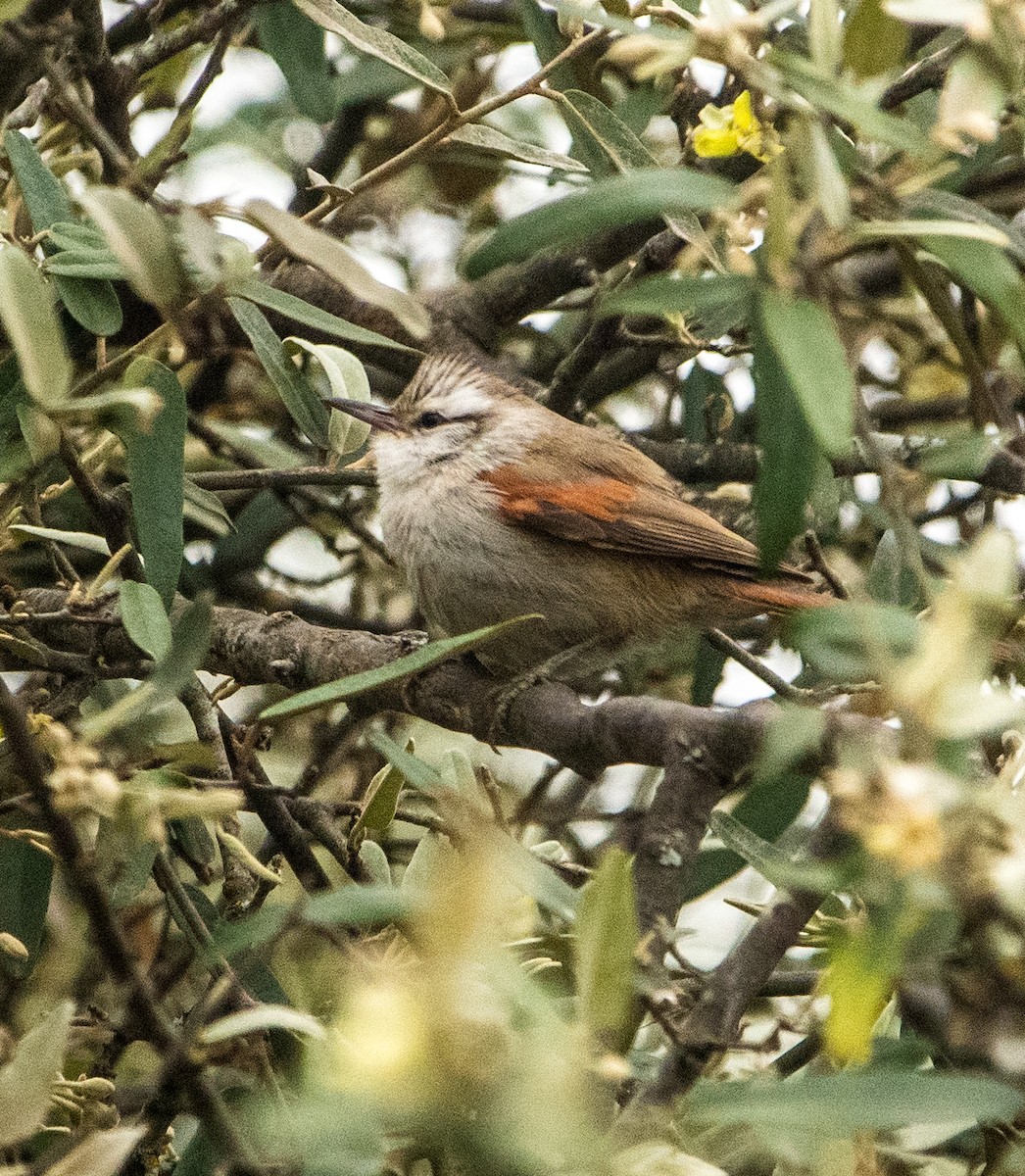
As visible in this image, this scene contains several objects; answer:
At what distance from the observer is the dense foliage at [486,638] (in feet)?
5.45

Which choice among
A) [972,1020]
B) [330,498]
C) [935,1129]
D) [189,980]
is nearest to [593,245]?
[330,498]

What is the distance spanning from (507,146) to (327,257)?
129 cm

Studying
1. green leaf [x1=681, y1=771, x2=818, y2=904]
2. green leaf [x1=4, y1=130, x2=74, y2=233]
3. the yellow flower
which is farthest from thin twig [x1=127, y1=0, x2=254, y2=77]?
green leaf [x1=681, y1=771, x2=818, y2=904]

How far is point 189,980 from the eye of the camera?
3488 millimetres

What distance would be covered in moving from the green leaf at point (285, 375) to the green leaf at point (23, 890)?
3.40 ft

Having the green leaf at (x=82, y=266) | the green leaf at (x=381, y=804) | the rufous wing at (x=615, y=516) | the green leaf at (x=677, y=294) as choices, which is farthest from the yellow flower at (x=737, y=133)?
the rufous wing at (x=615, y=516)

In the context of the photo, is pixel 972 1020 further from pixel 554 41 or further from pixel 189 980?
pixel 554 41

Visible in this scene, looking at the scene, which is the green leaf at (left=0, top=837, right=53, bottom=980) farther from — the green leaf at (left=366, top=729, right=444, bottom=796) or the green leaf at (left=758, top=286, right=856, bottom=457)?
the green leaf at (left=758, top=286, right=856, bottom=457)

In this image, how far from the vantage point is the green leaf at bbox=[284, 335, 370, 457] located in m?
3.22

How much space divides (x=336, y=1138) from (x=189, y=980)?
Answer: 2050 millimetres

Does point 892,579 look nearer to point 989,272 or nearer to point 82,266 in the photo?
point 989,272

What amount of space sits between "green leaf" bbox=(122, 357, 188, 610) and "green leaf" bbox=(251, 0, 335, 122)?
4.23 ft

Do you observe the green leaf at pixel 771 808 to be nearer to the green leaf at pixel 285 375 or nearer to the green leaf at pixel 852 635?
the green leaf at pixel 285 375

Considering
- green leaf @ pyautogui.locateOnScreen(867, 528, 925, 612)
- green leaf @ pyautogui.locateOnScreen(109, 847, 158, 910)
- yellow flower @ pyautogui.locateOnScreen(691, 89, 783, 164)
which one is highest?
yellow flower @ pyautogui.locateOnScreen(691, 89, 783, 164)
